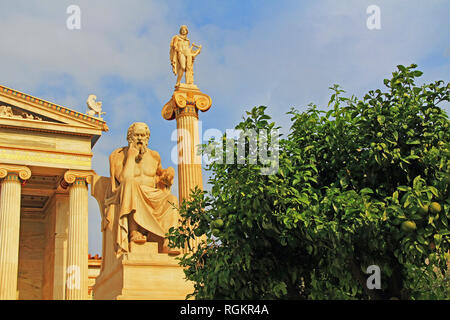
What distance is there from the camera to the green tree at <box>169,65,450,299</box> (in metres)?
8.24

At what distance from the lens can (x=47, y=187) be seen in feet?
108

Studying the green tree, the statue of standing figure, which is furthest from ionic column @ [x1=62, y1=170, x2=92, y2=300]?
the green tree

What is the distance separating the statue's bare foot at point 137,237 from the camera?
1339 cm

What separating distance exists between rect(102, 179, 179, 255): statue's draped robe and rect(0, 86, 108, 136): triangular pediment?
17582 mm

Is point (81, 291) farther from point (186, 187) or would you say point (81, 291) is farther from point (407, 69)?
point (407, 69)

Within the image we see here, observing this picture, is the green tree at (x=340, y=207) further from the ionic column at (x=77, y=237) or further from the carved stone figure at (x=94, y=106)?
the carved stone figure at (x=94, y=106)

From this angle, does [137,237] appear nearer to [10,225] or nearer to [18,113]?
[10,225]

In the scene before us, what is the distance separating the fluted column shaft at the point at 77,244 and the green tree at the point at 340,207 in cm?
1921

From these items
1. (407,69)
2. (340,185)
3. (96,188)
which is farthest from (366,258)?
(96,188)

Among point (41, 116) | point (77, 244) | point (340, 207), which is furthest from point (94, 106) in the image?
point (340, 207)

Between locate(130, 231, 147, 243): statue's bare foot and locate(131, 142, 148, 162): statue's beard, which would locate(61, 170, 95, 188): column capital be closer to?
locate(131, 142, 148, 162): statue's beard

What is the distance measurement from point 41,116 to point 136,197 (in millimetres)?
18874

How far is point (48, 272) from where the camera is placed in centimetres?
3244
